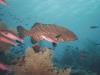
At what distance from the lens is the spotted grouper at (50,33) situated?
4.21 meters

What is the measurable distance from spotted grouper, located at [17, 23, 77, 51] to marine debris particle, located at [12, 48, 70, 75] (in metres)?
1.69

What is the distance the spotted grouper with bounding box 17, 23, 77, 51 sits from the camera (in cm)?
421

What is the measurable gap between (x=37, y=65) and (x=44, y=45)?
42.2ft

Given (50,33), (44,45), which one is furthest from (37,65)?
(44,45)

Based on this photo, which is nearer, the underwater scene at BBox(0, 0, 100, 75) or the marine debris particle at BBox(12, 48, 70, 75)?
the underwater scene at BBox(0, 0, 100, 75)

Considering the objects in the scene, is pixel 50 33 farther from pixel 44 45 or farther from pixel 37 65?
pixel 44 45

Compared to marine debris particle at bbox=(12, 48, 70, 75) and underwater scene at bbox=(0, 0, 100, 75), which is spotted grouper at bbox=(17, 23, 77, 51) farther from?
marine debris particle at bbox=(12, 48, 70, 75)

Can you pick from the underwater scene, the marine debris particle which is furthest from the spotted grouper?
the marine debris particle

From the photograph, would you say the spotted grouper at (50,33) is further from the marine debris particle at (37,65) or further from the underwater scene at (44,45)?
the marine debris particle at (37,65)

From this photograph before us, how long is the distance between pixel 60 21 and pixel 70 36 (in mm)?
31812

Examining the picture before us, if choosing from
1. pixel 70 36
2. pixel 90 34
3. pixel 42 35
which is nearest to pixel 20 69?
pixel 42 35

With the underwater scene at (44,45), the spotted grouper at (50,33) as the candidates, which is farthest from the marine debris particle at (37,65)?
the spotted grouper at (50,33)

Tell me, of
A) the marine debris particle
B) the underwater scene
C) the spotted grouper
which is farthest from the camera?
the marine debris particle

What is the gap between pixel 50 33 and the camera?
444 centimetres
